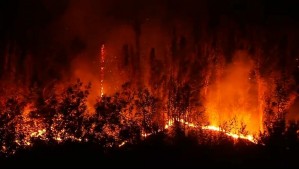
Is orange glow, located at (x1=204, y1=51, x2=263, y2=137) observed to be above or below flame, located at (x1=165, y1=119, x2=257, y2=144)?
above

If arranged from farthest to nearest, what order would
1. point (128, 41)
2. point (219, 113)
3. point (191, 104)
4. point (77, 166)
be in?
point (128, 41), point (219, 113), point (191, 104), point (77, 166)

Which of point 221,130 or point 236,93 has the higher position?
point 236,93

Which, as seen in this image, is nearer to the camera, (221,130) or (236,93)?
(221,130)

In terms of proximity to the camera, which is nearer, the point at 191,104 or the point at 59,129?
the point at 59,129

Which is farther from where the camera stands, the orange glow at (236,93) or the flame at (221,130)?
the orange glow at (236,93)

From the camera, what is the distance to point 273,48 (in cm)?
2067

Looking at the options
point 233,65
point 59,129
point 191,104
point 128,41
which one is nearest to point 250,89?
point 233,65

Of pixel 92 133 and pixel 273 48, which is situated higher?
pixel 273 48

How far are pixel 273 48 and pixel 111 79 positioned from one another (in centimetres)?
626

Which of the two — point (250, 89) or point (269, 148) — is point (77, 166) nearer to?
point (269, 148)

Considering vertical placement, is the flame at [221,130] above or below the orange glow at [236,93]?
below

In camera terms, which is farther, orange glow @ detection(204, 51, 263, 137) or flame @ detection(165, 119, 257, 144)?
orange glow @ detection(204, 51, 263, 137)

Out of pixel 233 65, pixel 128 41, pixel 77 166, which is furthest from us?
pixel 128 41

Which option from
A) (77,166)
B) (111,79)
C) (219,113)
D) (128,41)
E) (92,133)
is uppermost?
(128,41)
